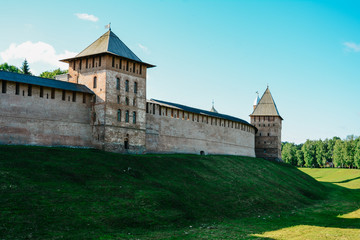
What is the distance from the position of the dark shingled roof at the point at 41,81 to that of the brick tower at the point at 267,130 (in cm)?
3997

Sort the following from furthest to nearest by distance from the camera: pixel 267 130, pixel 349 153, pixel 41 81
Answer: pixel 349 153, pixel 267 130, pixel 41 81

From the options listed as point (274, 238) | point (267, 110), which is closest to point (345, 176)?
point (267, 110)

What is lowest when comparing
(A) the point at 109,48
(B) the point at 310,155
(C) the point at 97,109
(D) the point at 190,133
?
(B) the point at 310,155

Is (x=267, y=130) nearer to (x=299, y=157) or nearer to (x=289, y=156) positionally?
(x=289, y=156)

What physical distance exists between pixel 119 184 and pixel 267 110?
156 ft

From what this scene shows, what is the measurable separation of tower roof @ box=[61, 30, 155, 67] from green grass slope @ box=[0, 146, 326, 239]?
931 cm

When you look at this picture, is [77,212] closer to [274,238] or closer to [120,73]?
[274,238]

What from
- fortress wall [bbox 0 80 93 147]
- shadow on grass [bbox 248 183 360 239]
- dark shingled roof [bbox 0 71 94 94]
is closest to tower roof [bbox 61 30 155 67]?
dark shingled roof [bbox 0 71 94 94]

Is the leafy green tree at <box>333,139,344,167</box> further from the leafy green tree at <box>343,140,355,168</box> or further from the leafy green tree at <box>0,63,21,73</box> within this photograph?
the leafy green tree at <box>0,63,21,73</box>

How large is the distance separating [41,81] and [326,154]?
90779 millimetres

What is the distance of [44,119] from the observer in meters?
31.6

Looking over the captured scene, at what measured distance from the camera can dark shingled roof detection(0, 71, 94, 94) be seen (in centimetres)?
Answer: 3030

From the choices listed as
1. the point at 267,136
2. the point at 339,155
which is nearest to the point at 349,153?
the point at 339,155

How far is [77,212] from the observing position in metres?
20.1
